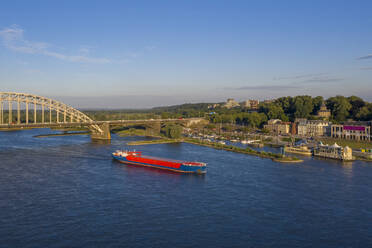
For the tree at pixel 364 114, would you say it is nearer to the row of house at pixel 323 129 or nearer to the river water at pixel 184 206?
the row of house at pixel 323 129

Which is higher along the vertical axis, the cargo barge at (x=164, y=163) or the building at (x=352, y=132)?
the building at (x=352, y=132)

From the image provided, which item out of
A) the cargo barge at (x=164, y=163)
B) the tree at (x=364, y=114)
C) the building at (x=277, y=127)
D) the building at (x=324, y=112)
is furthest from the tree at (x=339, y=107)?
the cargo barge at (x=164, y=163)

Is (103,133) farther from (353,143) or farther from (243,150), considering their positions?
(353,143)

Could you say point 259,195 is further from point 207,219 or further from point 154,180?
point 154,180

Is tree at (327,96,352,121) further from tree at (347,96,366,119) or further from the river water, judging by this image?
the river water

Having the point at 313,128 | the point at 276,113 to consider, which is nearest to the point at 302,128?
the point at 313,128

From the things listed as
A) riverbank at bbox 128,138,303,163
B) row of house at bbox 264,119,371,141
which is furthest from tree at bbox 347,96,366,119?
riverbank at bbox 128,138,303,163
